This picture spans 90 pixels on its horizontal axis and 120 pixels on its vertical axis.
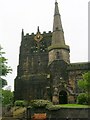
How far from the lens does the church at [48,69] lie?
174ft

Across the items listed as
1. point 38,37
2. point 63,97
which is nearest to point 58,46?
point 38,37

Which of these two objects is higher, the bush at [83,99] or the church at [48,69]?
the church at [48,69]

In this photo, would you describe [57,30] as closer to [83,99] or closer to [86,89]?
[86,89]

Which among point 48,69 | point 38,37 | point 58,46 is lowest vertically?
point 48,69

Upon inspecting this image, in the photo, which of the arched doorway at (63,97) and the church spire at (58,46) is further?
the church spire at (58,46)

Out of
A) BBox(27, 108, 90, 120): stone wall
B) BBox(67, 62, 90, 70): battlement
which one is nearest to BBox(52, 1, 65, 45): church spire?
BBox(67, 62, 90, 70): battlement

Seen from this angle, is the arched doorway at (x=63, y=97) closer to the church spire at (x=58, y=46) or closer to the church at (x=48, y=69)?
the church at (x=48, y=69)

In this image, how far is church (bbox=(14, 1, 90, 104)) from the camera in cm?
5297

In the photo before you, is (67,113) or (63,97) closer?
(67,113)

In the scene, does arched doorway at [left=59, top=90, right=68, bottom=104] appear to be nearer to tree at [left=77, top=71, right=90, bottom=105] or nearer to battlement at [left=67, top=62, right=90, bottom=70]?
tree at [left=77, top=71, right=90, bottom=105]

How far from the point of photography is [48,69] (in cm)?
5859

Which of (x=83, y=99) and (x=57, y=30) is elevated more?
(x=57, y=30)

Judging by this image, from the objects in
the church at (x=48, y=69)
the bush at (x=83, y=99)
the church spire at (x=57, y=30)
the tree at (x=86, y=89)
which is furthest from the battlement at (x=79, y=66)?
the bush at (x=83, y=99)

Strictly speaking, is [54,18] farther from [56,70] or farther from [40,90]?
[40,90]
